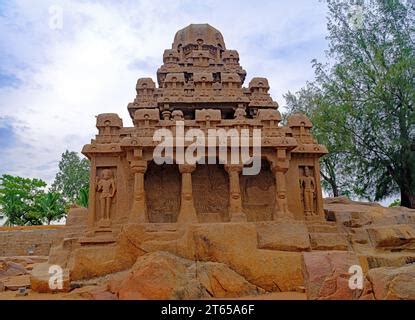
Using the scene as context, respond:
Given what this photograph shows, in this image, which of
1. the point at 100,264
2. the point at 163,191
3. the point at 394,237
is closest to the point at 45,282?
the point at 100,264

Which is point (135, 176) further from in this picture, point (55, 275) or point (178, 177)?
point (55, 275)

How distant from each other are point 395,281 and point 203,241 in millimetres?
4418

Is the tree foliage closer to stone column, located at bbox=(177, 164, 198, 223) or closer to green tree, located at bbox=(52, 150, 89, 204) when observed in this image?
green tree, located at bbox=(52, 150, 89, 204)

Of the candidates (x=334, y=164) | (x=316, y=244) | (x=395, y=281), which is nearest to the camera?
(x=395, y=281)

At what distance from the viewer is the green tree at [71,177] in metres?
32.8

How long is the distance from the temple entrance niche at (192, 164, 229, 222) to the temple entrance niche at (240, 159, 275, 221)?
585 mm

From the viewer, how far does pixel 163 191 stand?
1133 cm

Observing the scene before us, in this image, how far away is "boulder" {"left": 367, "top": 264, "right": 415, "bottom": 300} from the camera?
4.38m

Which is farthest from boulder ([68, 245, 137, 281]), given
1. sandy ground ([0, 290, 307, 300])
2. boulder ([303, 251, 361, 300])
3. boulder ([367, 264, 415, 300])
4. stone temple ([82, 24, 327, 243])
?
boulder ([367, 264, 415, 300])

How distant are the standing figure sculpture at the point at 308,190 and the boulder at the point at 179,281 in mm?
4070

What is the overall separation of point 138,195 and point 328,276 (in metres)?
5.90

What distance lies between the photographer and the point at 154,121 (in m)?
10.9

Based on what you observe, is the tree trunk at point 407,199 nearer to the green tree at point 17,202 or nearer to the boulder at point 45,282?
the boulder at point 45,282
